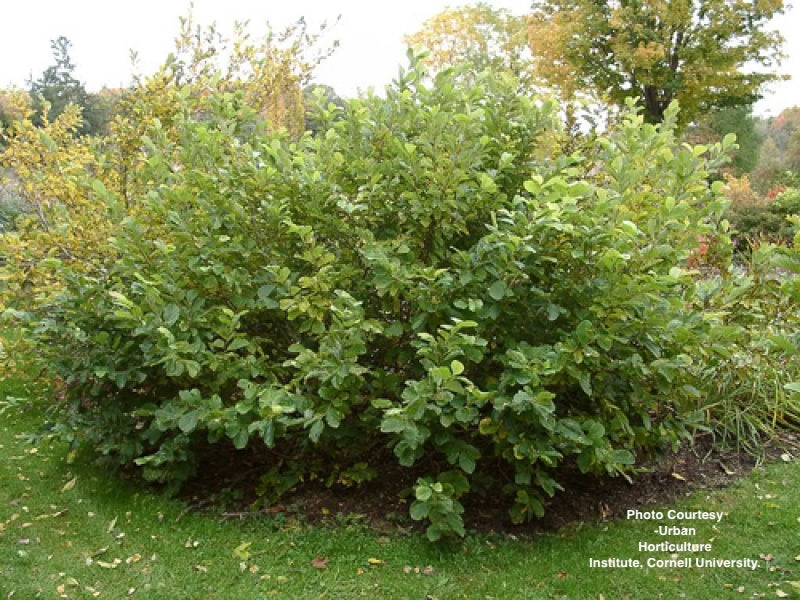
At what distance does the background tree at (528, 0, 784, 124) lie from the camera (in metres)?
14.9

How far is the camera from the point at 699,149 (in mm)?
3197

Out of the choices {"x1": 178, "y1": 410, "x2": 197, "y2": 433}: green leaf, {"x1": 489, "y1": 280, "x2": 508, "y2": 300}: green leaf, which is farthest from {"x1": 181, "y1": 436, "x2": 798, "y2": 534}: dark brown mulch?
{"x1": 489, "y1": 280, "x2": 508, "y2": 300}: green leaf

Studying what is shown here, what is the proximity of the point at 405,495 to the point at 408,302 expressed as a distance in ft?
3.49

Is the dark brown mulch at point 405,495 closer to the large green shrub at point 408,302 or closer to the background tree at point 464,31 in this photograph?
the large green shrub at point 408,302

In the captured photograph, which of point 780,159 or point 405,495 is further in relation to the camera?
point 780,159

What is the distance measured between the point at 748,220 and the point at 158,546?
1481cm

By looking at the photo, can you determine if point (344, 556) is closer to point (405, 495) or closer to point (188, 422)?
point (405, 495)

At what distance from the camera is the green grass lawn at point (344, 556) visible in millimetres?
2998

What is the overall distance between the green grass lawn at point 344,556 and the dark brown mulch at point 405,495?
0.35 ft

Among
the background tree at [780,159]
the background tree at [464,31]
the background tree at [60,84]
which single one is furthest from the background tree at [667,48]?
the background tree at [60,84]

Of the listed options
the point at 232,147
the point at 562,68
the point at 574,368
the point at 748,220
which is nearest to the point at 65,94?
the point at 562,68

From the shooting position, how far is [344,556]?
3.28 m

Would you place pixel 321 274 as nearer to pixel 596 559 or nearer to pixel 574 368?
pixel 574 368

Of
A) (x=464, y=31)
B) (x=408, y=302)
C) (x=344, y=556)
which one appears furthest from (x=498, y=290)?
(x=464, y=31)
